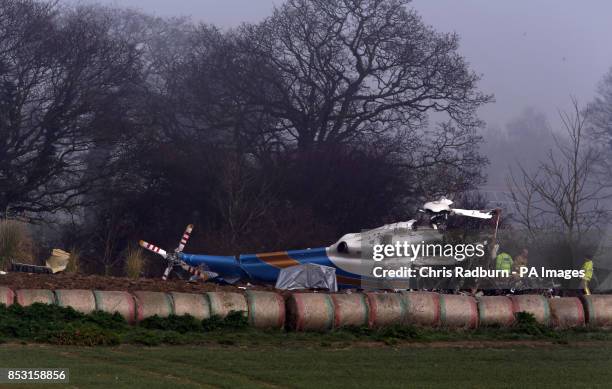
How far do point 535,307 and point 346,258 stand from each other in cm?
601

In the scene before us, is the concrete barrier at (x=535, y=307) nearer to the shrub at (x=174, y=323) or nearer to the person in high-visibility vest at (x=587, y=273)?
the person in high-visibility vest at (x=587, y=273)

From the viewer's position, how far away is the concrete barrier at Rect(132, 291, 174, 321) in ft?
67.3

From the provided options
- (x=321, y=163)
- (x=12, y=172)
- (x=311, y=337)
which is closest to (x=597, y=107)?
(x=321, y=163)

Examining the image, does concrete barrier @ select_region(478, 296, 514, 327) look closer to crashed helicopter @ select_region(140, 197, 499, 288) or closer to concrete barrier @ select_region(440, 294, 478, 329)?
concrete barrier @ select_region(440, 294, 478, 329)

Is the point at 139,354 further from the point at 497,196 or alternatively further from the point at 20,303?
the point at 497,196

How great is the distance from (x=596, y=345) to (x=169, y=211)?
1250 inches

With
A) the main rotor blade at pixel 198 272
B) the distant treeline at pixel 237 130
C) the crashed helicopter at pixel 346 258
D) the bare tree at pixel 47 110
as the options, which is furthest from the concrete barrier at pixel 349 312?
the bare tree at pixel 47 110

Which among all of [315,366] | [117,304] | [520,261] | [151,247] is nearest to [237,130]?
[151,247]

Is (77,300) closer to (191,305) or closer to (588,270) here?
(191,305)

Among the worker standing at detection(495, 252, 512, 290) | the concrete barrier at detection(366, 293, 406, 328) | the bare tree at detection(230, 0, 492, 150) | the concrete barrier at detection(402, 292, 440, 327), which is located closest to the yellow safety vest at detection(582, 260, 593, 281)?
the worker standing at detection(495, 252, 512, 290)

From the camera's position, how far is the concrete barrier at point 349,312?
21.3 metres

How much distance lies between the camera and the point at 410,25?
5259 centimetres

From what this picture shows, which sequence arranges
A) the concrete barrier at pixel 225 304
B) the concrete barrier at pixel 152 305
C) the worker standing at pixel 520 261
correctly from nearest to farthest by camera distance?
the concrete barrier at pixel 152 305 → the concrete barrier at pixel 225 304 → the worker standing at pixel 520 261

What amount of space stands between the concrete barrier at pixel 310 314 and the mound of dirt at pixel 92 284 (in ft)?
11.4
